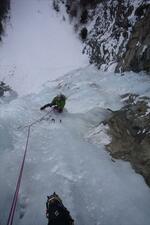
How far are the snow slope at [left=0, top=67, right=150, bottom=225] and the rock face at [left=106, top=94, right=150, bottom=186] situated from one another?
9.5 inches

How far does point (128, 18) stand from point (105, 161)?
42.3 feet

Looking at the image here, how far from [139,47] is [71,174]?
9.90 m

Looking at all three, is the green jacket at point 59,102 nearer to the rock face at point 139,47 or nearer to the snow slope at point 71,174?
the snow slope at point 71,174

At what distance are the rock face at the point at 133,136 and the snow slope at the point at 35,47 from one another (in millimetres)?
13028

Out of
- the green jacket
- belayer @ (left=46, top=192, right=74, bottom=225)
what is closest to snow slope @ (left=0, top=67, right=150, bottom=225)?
belayer @ (left=46, top=192, right=74, bottom=225)

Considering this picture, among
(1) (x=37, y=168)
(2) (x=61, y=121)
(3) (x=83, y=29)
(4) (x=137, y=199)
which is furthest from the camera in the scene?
(3) (x=83, y=29)

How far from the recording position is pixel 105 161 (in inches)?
238

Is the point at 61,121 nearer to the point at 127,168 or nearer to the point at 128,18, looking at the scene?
the point at 127,168

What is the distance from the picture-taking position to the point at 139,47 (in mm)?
13664

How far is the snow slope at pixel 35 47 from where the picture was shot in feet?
72.9

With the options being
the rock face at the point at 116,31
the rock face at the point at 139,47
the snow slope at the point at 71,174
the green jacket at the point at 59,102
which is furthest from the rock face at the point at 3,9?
the snow slope at the point at 71,174

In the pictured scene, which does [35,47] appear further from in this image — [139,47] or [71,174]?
[71,174]

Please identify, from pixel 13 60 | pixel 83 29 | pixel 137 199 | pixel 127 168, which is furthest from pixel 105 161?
pixel 13 60

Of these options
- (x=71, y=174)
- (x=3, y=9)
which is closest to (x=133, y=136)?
(x=71, y=174)
